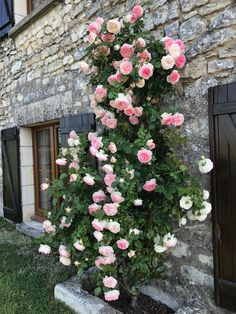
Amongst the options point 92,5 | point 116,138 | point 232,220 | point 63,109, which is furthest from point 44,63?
point 232,220

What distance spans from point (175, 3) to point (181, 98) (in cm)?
71

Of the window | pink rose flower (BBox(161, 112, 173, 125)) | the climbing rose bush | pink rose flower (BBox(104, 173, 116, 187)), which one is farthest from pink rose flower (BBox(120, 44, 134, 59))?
the window

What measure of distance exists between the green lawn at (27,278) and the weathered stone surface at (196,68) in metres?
1.98

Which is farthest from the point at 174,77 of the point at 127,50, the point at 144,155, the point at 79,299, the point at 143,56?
the point at 79,299

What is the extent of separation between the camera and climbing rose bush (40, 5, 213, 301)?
227 centimetres

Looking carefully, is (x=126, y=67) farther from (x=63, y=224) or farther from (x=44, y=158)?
(x=44, y=158)

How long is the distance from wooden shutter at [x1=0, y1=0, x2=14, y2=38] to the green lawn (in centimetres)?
314

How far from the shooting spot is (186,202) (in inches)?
86.8

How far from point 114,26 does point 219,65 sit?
2.52 feet

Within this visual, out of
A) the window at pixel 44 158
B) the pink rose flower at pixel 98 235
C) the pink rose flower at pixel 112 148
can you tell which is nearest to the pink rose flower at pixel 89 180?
the pink rose flower at pixel 112 148

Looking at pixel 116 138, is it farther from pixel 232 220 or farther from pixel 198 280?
pixel 198 280

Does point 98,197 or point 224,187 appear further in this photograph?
point 98,197

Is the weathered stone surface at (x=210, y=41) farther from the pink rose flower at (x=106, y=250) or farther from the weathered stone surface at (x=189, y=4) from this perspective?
the pink rose flower at (x=106, y=250)

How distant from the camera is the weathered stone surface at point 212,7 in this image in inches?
88.1
